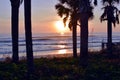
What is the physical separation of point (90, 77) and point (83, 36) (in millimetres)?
4644

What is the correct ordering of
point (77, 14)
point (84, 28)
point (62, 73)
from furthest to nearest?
point (77, 14), point (84, 28), point (62, 73)

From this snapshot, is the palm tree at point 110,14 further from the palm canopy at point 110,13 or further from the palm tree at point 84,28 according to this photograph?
the palm tree at point 84,28

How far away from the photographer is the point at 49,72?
19.7m

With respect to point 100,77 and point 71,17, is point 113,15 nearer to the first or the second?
point 71,17

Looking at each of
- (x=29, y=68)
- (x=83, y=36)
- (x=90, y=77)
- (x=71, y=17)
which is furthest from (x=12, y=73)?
(x=71, y=17)

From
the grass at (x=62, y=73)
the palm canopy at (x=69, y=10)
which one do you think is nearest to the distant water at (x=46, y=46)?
the palm canopy at (x=69, y=10)

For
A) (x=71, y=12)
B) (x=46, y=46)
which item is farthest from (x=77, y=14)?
(x=46, y=46)

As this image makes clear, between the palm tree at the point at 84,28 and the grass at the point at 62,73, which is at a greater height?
the palm tree at the point at 84,28

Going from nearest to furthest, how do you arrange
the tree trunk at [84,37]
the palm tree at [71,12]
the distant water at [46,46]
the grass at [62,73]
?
the grass at [62,73], the tree trunk at [84,37], the palm tree at [71,12], the distant water at [46,46]

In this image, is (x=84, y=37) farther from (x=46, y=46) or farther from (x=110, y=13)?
(x=46, y=46)

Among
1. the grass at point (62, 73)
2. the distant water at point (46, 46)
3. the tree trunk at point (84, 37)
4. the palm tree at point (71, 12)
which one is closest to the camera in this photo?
the grass at point (62, 73)

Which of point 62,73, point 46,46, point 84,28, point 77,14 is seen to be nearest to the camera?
point 62,73

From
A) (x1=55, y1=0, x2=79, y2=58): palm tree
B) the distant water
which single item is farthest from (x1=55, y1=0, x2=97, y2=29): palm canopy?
the distant water

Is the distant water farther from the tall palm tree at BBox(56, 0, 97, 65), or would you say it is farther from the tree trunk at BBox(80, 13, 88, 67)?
the tree trunk at BBox(80, 13, 88, 67)
